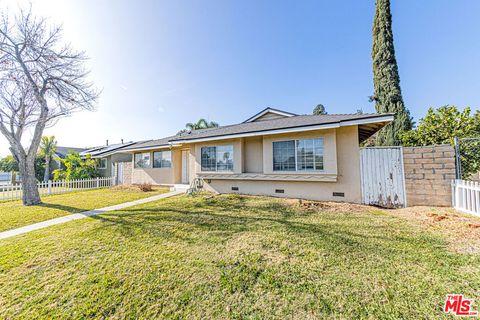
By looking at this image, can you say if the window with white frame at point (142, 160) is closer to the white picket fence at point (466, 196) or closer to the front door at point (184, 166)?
the front door at point (184, 166)

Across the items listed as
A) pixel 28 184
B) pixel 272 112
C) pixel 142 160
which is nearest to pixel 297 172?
pixel 272 112

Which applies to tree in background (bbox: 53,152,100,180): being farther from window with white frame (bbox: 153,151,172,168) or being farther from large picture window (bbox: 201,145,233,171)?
large picture window (bbox: 201,145,233,171)

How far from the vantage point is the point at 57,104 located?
32.1 feet

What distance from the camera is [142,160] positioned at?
1497 centimetres

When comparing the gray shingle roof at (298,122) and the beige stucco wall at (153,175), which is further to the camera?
the beige stucco wall at (153,175)

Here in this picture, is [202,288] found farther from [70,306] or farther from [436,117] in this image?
[436,117]

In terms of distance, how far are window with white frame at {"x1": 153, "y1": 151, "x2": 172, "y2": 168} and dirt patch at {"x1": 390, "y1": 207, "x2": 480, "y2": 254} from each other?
1352cm

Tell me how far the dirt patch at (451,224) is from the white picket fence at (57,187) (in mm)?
19259

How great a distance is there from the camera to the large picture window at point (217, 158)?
1016cm

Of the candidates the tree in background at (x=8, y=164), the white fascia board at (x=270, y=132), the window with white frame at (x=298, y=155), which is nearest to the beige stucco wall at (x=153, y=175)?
the white fascia board at (x=270, y=132)

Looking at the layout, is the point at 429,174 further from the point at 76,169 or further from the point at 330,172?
the point at 76,169

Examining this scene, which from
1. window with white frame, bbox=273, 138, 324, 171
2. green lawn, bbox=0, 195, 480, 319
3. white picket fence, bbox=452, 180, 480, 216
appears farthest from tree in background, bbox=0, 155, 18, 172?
white picket fence, bbox=452, 180, 480, 216

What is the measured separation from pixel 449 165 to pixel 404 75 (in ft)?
43.9

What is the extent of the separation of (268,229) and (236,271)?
200 cm
